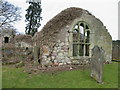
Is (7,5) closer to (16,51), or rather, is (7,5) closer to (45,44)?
(16,51)

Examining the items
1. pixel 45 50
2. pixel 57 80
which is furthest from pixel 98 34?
pixel 57 80

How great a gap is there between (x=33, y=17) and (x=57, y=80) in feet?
111

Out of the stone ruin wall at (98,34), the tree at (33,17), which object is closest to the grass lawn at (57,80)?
the stone ruin wall at (98,34)

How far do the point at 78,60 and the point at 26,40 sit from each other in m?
18.5

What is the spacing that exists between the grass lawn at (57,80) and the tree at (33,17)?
30843 mm

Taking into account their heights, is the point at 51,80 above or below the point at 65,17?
below

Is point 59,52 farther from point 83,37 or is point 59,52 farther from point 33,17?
point 33,17

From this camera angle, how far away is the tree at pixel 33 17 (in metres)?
42.7

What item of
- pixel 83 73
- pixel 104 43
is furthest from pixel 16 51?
pixel 83 73

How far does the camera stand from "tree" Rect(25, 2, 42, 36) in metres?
42.7

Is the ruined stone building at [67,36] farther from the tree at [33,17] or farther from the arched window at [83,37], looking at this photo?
the tree at [33,17]

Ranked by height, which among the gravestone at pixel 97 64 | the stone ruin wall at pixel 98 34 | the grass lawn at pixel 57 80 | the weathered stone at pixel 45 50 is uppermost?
the stone ruin wall at pixel 98 34

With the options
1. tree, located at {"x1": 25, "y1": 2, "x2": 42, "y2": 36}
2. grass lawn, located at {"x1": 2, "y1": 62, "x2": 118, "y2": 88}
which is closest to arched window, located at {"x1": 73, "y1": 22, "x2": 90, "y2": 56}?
grass lawn, located at {"x1": 2, "y1": 62, "x2": 118, "y2": 88}

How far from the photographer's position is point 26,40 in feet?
106
